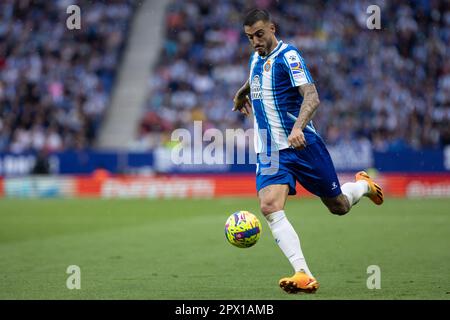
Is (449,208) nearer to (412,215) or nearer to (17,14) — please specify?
(412,215)

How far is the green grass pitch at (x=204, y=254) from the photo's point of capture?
26.7 feet

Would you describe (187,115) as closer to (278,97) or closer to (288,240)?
(278,97)

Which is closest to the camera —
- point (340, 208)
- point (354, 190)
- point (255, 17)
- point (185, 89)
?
point (255, 17)

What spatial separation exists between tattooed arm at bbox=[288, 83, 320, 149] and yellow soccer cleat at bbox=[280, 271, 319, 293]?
1219 mm

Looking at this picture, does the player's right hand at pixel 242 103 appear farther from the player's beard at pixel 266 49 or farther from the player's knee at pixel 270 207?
the player's knee at pixel 270 207

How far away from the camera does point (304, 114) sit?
8.02m

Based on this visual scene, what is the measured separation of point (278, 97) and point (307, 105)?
437mm

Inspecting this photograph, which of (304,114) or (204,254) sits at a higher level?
(304,114)

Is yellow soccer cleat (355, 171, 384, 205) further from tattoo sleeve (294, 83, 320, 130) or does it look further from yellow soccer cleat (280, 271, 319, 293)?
yellow soccer cleat (280, 271, 319, 293)

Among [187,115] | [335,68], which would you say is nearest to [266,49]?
[335,68]

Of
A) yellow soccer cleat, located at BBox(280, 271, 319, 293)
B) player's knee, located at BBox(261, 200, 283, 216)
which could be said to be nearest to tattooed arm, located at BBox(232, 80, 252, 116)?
player's knee, located at BBox(261, 200, 283, 216)

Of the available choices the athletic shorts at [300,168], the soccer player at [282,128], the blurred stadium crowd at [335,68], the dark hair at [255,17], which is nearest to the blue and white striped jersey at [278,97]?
the soccer player at [282,128]

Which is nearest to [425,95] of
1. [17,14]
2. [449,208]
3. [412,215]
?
[449,208]
